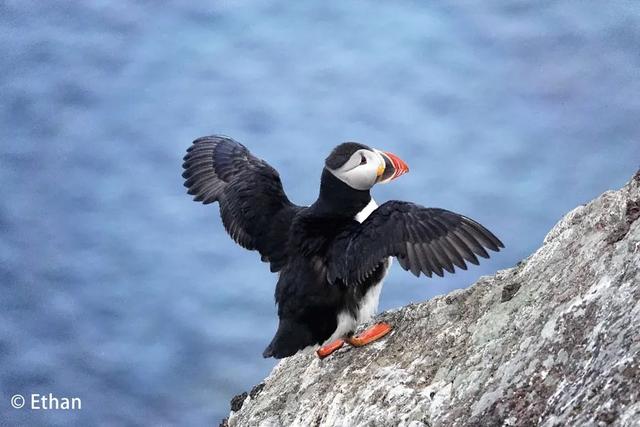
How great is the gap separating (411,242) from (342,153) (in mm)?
Answer: 1241

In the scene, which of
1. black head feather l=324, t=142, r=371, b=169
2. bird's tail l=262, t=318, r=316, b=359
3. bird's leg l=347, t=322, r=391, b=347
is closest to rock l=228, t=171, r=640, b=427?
bird's leg l=347, t=322, r=391, b=347

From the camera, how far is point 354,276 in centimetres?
802

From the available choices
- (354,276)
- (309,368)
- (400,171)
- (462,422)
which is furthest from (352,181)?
(462,422)

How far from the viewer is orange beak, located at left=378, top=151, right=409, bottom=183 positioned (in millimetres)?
8562

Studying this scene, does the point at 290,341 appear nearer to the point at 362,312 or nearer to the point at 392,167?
the point at 362,312

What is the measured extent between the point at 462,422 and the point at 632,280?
4.23ft

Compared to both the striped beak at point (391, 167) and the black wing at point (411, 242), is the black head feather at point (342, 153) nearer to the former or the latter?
the striped beak at point (391, 167)

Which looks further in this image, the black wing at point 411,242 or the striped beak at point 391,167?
the striped beak at point 391,167

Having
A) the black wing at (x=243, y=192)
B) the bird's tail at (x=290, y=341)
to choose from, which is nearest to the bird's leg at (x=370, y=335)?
the bird's tail at (x=290, y=341)

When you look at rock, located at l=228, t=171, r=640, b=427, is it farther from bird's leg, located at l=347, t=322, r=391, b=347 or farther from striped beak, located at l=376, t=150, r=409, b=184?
striped beak, located at l=376, t=150, r=409, b=184

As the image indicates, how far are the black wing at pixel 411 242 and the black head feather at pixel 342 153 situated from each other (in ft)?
2.11

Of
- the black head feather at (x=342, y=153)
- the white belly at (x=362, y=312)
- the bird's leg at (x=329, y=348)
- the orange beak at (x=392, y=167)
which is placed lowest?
the bird's leg at (x=329, y=348)

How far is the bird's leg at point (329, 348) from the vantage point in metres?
8.28

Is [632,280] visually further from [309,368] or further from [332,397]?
[309,368]
